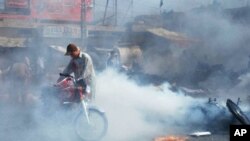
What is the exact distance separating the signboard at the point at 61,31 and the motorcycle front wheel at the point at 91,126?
9548mm

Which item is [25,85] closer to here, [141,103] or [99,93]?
[99,93]

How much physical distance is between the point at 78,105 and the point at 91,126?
44 centimetres

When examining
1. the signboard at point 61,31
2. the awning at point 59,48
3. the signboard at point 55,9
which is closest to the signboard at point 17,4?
the signboard at point 55,9

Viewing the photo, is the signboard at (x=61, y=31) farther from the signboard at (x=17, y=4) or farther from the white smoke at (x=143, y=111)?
the white smoke at (x=143, y=111)

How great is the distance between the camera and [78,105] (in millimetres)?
6875

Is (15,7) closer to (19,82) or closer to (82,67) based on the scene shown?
(19,82)

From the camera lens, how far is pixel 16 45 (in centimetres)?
1477

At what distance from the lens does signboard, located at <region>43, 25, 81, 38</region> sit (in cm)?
1590

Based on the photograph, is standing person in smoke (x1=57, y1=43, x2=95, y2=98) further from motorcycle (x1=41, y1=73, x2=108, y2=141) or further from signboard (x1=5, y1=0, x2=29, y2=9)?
signboard (x1=5, y1=0, x2=29, y2=9)

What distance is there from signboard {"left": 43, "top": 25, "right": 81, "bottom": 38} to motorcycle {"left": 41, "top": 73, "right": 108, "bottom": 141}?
30.4 ft

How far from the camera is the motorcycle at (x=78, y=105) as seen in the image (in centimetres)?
678

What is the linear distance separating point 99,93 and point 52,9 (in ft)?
29.7

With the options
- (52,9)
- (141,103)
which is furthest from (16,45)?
(141,103)

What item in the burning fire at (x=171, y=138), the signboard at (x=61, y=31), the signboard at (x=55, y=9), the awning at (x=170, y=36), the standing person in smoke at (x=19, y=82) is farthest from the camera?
the awning at (x=170, y=36)
